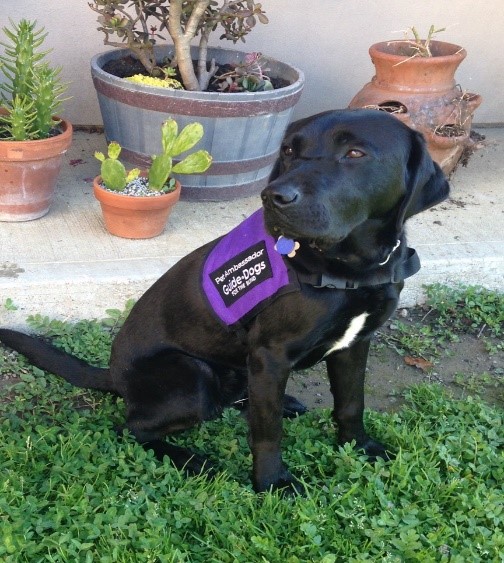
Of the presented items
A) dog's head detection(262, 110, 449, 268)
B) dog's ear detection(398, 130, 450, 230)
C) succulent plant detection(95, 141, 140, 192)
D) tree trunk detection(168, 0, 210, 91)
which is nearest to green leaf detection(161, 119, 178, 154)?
succulent plant detection(95, 141, 140, 192)

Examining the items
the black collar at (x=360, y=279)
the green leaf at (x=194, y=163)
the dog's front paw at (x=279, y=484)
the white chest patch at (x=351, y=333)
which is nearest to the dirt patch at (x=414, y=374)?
the dog's front paw at (x=279, y=484)

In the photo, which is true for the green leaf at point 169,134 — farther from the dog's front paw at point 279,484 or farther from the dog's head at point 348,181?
the dog's front paw at point 279,484

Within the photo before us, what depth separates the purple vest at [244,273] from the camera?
238cm

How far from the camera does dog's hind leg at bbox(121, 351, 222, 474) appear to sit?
8.53 feet

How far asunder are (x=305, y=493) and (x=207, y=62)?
276 cm

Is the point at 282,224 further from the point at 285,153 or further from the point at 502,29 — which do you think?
the point at 502,29

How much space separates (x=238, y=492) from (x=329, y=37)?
3.50m

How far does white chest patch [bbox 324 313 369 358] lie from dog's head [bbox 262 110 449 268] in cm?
21

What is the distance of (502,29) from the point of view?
5.55 meters

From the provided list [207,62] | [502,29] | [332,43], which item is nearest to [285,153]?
[207,62]

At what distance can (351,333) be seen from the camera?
2426 mm

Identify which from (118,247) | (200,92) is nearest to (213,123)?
(200,92)

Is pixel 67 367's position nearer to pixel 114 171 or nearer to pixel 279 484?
pixel 279 484

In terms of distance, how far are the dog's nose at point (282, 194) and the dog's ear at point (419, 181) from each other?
1.21 feet
